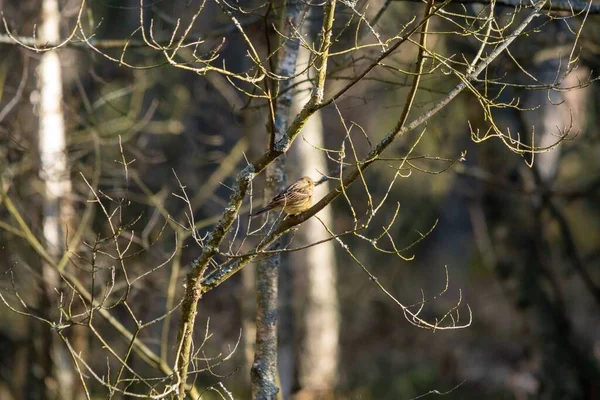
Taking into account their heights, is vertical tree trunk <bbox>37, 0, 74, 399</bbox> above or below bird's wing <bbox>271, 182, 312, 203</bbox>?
above

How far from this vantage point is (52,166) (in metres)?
8.77

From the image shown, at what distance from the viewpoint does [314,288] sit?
31.8ft

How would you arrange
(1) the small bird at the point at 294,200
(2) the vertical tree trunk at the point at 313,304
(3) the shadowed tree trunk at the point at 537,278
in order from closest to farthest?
(1) the small bird at the point at 294,200, (3) the shadowed tree trunk at the point at 537,278, (2) the vertical tree trunk at the point at 313,304

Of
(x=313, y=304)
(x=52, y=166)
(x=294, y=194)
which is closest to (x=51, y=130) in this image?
(x=52, y=166)

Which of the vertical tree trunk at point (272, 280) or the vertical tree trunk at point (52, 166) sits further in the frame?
the vertical tree trunk at point (52, 166)

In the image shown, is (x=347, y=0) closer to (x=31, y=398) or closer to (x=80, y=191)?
(x=80, y=191)

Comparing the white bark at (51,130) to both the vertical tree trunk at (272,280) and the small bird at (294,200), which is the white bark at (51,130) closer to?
the vertical tree trunk at (272,280)

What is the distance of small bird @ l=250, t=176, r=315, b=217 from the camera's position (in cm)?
491

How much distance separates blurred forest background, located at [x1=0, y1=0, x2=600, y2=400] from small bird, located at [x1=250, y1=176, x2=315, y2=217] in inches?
6.6

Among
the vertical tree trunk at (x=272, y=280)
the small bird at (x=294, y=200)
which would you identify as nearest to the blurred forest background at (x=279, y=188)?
the vertical tree trunk at (x=272, y=280)

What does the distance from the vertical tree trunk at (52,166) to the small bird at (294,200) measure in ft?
14.1

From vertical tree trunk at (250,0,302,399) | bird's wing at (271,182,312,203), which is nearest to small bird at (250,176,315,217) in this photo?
bird's wing at (271,182,312,203)

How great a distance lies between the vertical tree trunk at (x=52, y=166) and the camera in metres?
8.84

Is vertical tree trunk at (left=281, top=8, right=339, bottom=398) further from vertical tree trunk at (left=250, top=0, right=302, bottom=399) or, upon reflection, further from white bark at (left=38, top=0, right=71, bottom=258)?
vertical tree trunk at (left=250, top=0, right=302, bottom=399)
